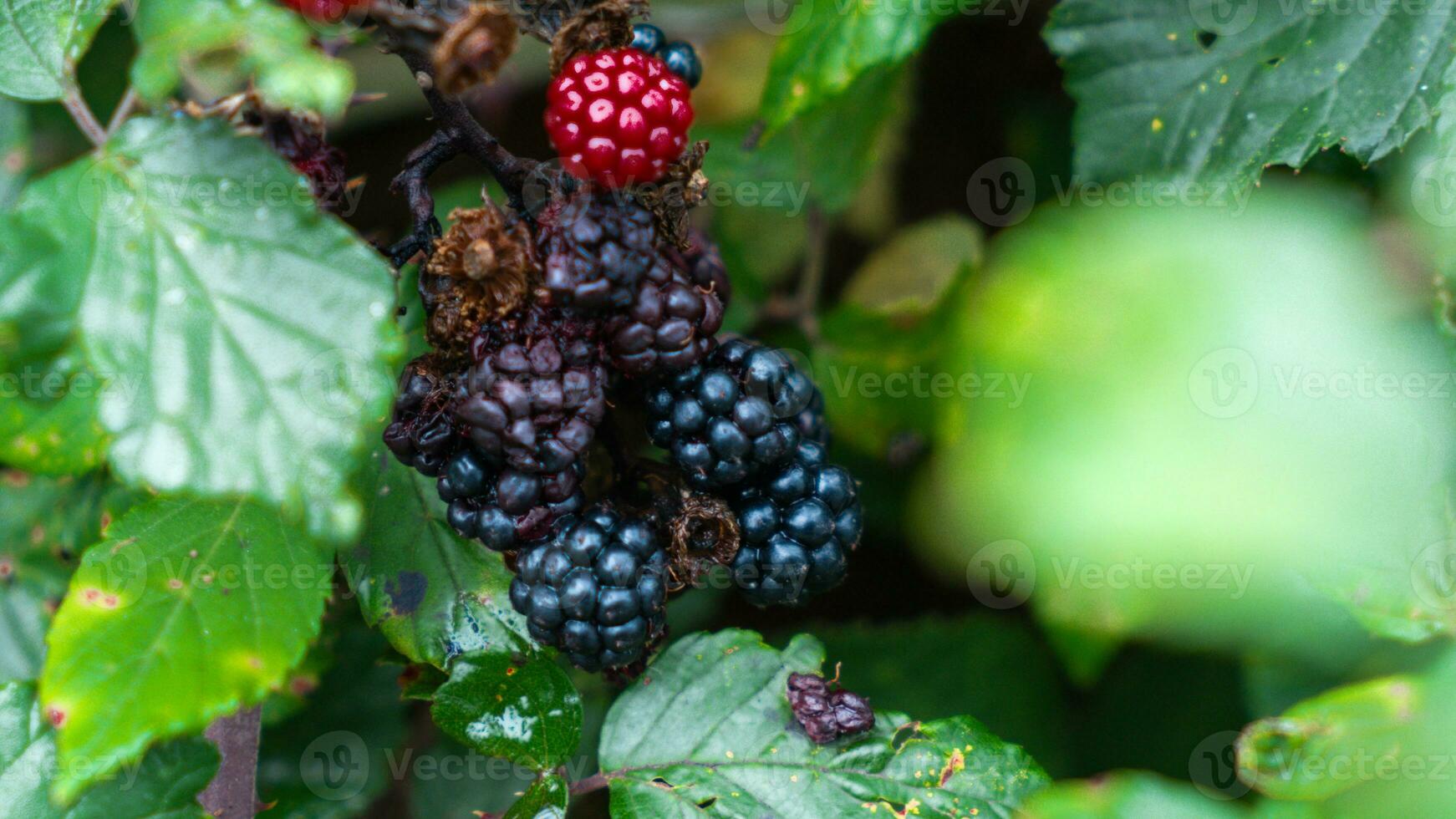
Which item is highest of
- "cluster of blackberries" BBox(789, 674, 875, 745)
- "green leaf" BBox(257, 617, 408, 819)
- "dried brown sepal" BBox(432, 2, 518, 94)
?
"dried brown sepal" BBox(432, 2, 518, 94)

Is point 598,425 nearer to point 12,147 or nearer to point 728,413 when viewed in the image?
point 728,413

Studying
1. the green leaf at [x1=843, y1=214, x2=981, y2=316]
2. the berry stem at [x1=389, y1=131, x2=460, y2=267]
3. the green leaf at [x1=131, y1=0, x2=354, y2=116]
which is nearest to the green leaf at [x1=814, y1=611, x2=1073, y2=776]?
the green leaf at [x1=843, y1=214, x2=981, y2=316]

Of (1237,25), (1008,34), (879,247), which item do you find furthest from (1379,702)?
(1008,34)

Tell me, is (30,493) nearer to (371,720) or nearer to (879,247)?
(371,720)

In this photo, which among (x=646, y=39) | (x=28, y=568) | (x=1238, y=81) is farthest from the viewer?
(x=28, y=568)

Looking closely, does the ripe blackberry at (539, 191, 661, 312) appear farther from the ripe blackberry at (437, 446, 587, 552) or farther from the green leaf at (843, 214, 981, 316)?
the green leaf at (843, 214, 981, 316)

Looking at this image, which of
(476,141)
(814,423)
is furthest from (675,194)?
(814,423)
